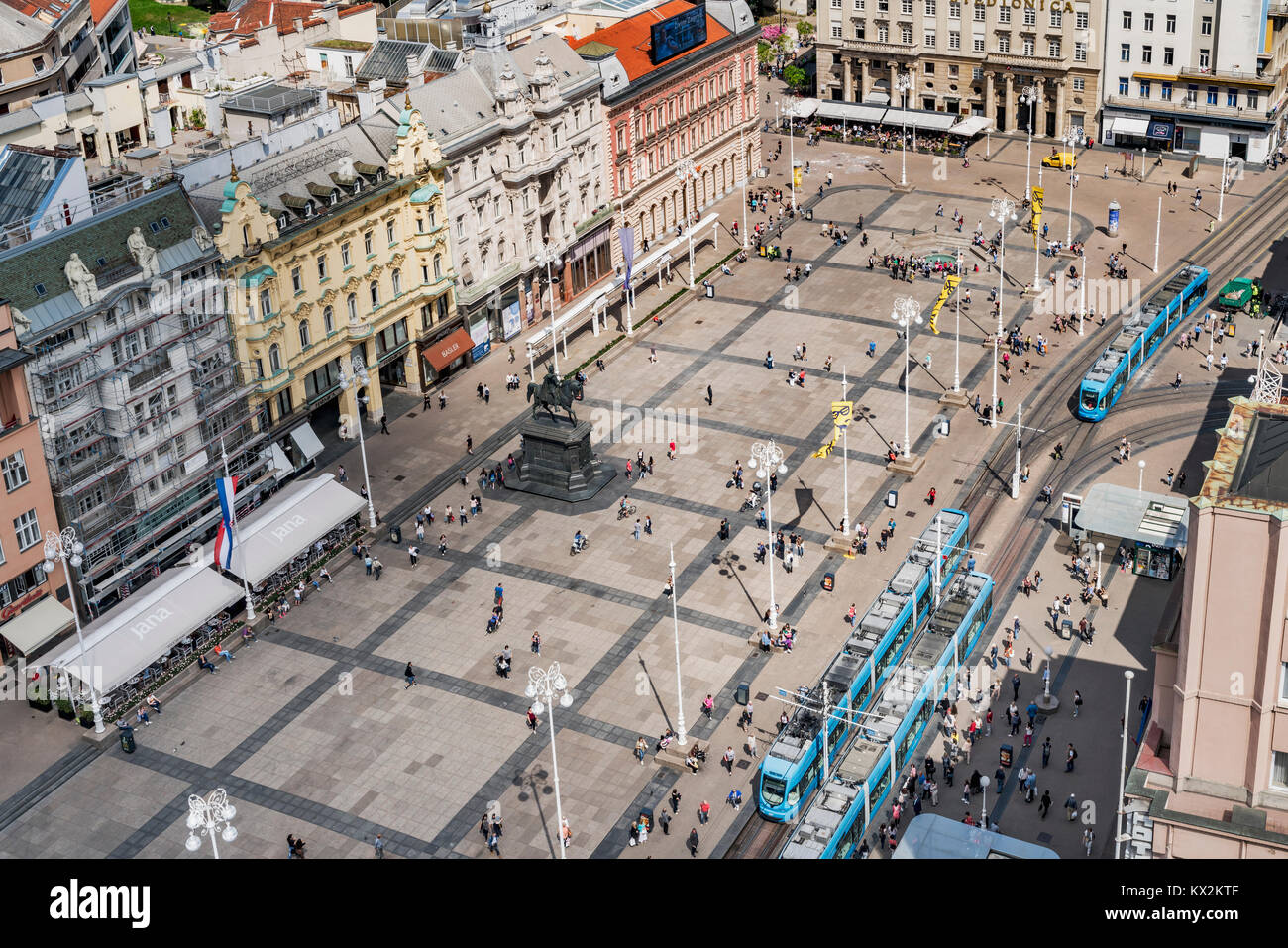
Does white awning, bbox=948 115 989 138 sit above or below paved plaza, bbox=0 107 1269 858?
above

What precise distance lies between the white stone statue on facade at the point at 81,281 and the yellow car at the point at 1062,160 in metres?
103

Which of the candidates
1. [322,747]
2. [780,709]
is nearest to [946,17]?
[780,709]

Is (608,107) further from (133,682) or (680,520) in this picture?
(133,682)

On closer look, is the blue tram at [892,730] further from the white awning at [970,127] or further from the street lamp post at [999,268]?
the white awning at [970,127]

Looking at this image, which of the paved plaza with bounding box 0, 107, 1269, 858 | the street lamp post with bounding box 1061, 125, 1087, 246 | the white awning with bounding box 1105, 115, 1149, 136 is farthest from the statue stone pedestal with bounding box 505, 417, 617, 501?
the white awning with bounding box 1105, 115, 1149, 136

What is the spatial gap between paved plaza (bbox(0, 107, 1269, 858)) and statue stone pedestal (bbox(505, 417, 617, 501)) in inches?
49.1

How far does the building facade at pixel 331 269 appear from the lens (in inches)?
3809

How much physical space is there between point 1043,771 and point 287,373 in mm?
55409

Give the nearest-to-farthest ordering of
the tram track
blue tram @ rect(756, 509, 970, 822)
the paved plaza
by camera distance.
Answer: blue tram @ rect(756, 509, 970, 822) < the paved plaza < the tram track

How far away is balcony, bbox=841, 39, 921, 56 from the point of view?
546 feet

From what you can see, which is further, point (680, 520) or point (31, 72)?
point (31, 72)

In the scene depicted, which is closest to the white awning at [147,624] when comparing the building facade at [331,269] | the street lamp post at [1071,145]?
the building facade at [331,269]

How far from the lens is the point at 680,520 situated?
9694 centimetres

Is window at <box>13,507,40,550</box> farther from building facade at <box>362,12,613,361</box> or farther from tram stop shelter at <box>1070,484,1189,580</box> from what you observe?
tram stop shelter at <box>1070,484,1189,580</box>
